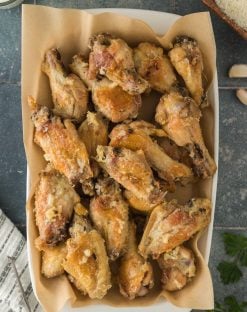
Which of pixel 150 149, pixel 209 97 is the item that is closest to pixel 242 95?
pixel 209 97

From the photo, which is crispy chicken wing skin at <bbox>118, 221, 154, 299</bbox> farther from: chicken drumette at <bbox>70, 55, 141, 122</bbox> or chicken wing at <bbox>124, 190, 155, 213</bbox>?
chicken drumette at <bbox>70, 55, 141, 122</bbox>

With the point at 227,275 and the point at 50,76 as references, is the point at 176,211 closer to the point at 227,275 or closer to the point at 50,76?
the point at 227,275

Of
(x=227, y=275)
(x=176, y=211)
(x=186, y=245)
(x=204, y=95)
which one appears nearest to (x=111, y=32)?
(x=204, y=95)

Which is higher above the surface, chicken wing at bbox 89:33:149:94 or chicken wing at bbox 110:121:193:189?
chicken wing at bbox 89:33:149:94

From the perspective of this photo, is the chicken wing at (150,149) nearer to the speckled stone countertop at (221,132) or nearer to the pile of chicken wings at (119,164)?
the pile of chicken wings at (119,164)

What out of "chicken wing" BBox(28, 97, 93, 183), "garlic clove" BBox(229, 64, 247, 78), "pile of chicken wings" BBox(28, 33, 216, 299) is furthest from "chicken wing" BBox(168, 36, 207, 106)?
"chicken wing" BBox(28, 97, 93, 183)

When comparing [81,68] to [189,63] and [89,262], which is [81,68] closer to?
[189,63]
